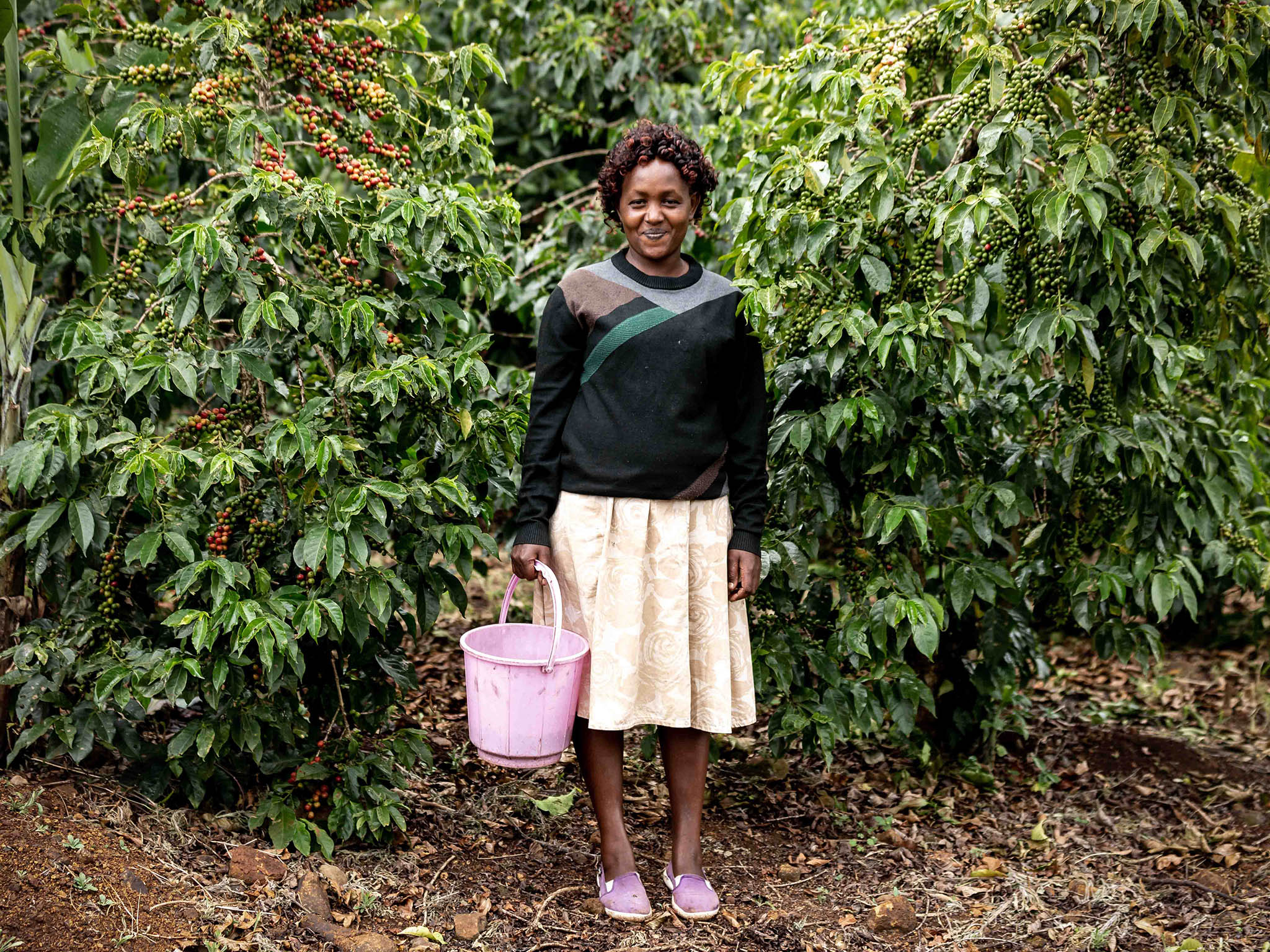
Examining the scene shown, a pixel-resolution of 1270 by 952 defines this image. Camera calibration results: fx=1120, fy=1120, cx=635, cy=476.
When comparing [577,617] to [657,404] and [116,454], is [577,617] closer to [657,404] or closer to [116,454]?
[657,404]

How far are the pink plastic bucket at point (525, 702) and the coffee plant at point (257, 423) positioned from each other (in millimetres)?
301

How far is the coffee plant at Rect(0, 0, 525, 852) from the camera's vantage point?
7.90ft

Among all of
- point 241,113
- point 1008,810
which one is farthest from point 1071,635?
point 241,113

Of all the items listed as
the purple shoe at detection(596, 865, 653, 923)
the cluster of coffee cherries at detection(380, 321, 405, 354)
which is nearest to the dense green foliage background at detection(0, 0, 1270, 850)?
the cluster of coffee cherries at detection(380, 321, 405, 354)

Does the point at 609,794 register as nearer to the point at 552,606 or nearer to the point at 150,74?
the point at 552,606

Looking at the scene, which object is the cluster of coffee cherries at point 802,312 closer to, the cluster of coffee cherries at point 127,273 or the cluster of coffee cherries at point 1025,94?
the cluster of coffee cherries at point 1025,94

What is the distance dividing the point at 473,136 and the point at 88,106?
3.21 ft

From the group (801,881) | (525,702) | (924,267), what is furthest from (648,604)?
(924,267)

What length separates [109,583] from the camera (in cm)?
259

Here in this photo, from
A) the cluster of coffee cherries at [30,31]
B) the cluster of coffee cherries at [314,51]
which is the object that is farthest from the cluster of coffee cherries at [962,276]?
the cluster of coffee cherries at [30,31]

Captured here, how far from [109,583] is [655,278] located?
1438mm

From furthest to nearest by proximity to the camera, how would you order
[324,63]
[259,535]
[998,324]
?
[998,324] < [324,63] < [259,535]

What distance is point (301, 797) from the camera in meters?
2.77

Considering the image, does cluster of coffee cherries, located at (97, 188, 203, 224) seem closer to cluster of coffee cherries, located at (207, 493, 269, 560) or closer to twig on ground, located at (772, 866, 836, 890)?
cluster of coffee cherries, located at (207, 493, 269, 560)
